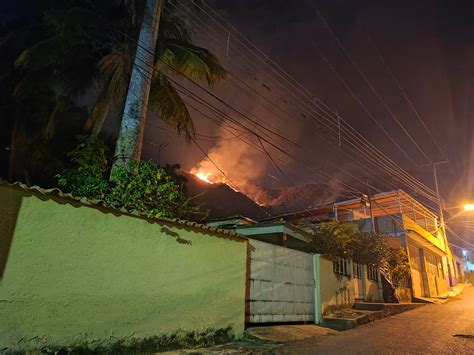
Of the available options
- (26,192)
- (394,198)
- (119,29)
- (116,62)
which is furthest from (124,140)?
(394,198)

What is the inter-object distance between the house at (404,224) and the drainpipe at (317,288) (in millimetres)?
7540

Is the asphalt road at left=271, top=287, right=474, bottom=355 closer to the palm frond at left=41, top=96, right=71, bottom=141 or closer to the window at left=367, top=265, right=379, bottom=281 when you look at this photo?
the window at left=367, top=265, right=379, bottom=281

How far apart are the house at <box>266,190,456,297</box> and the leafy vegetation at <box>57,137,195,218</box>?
448 inches

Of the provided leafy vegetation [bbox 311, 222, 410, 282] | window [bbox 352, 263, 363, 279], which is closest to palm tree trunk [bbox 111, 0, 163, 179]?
leafy vegetation [bbox 311, 222, 410, 282]

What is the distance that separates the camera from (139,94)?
9.77 meters

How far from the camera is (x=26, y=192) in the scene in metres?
4.56

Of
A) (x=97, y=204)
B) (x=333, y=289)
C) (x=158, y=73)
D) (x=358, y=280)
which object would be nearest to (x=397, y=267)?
(x=358, y=280)

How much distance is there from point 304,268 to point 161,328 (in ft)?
17.4

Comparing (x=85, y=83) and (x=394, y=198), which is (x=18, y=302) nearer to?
(x=85, y=83)

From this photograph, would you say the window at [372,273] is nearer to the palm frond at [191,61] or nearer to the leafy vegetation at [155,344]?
the leafy vegetation at [155,344]

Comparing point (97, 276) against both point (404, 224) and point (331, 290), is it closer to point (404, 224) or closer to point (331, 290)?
point (331, 290)

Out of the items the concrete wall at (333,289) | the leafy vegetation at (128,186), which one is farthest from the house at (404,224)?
the leafy vegetation at (128,186)

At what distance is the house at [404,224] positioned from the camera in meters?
21.9

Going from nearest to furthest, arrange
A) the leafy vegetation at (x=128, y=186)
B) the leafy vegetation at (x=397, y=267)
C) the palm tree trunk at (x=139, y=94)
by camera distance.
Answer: the leafy vegetation at (x=128, y=186) → the palm tree trunk at (x=139, y=94) → the leafy vegetation at (x=397, y=267)
